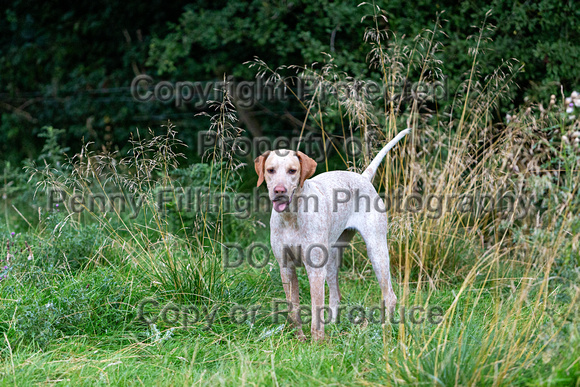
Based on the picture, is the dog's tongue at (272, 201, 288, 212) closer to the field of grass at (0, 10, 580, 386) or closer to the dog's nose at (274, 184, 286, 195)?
the dog's nose at (274, 184, 286, 195)

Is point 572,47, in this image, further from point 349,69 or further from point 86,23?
point 86,23

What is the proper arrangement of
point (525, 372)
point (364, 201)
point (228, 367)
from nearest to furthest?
point (525, 372), point (228, 367), point (364, 201)

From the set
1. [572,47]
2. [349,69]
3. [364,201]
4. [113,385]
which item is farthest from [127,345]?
[572,47]

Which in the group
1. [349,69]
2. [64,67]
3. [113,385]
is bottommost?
[113,385]

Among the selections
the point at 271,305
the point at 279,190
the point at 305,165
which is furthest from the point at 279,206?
the point at 271,305

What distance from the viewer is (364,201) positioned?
3.37 meters

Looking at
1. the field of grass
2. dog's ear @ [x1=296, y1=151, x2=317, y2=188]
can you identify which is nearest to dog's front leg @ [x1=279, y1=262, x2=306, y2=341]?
the field of grass

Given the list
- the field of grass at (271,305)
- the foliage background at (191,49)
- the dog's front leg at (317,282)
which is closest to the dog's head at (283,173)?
the dog's front leg at (317,282)

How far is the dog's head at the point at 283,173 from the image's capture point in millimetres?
2865

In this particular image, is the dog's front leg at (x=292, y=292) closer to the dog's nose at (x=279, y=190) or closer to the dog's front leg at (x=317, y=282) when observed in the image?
the dog's front leg at (x=317, y=282)

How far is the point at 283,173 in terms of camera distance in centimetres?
291

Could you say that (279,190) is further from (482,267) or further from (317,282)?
(482,267)

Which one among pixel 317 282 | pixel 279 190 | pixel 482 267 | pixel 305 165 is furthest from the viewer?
pixel 482 267

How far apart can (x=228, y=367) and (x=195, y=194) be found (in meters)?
1.94
